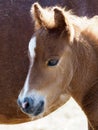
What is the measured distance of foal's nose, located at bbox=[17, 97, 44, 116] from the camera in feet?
13.2

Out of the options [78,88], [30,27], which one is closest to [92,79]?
[78,88]

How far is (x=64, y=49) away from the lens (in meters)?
4.17

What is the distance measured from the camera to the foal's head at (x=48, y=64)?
4.08 metres

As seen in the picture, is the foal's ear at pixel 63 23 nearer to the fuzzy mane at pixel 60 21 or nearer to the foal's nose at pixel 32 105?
the fuzzy mane at pixel 60 21

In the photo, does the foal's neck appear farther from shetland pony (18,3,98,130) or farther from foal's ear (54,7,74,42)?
foal's ear (54,7,74,42)

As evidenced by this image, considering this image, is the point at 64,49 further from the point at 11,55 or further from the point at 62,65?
the point at 11,55

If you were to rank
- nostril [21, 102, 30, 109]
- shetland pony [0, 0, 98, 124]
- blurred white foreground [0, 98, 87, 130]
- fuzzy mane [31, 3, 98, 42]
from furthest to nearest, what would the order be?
blurred white foreground [0, 98, 87, 130] → shetland pony [0, 0, 98, 124] → fuzzy mane [31, 3, 98, 42] → nostril [21, 102, 30, 109]

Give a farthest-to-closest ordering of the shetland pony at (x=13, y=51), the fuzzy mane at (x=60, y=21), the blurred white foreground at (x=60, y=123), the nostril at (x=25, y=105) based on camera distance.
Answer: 1. the blurred white foreground at (x=60, y=123)
2. the shetland pony at (x=13, y=51)
3. the fuzzy mane at (x=60, y=21)
4. the nostril at (x=25, y=105)

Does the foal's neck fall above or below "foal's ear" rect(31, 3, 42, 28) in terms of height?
below

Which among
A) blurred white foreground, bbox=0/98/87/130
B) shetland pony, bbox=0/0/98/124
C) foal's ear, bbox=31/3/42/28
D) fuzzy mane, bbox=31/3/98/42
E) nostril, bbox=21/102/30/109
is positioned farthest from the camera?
blurred white foreground, bbox=0/98/87/130

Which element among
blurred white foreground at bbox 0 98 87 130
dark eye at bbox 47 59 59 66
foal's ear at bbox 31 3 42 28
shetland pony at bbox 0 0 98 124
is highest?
foal's ear at bbox 31 3 42 28

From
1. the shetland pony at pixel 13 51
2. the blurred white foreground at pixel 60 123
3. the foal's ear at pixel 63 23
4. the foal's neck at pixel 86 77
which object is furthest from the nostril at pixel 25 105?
the blurred white foreground at pixel 60 123

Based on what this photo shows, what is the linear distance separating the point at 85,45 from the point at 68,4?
0.87 metres

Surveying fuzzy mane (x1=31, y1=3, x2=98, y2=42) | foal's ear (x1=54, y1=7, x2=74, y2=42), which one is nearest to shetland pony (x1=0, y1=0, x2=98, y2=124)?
fuzzy mane (x1=31, y1=3, x2=98, y2=42)
